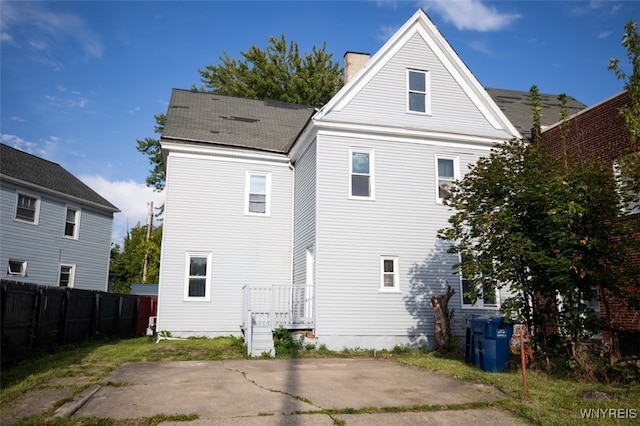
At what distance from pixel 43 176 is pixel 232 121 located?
1118cm

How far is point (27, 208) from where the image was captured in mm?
21469

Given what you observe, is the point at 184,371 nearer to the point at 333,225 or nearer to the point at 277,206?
the point at 333,225

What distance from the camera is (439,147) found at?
15.2 metres

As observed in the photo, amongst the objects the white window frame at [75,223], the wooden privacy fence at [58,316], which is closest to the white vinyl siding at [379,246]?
the wooden privacy fence at [58,316]

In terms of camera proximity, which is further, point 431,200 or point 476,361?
point 431,200

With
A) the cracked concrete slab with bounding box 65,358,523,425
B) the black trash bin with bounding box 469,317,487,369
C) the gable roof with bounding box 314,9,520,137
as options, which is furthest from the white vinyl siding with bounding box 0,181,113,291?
the black trash bin with bounding box 469,317,487,369

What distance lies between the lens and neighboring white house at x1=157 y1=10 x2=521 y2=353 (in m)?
13.7

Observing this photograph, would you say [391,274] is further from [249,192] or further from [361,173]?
[249,192]

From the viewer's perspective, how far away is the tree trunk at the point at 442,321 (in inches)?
512

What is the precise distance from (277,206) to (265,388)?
9.57 m

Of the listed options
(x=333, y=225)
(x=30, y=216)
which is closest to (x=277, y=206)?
(x=333, y=225)

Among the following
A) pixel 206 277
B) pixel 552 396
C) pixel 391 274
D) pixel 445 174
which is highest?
pixel 445 174

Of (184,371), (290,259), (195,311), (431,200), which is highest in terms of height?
(431,200)

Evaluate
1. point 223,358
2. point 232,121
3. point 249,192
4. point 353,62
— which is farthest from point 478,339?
point 232,121
